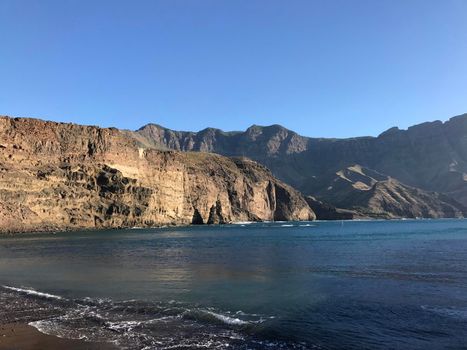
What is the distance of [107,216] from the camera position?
142 m

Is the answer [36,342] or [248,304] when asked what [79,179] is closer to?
[248,304]

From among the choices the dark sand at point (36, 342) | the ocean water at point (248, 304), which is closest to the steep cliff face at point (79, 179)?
the ocean water at point (248, 304)

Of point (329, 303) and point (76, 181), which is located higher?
point (76, 181)

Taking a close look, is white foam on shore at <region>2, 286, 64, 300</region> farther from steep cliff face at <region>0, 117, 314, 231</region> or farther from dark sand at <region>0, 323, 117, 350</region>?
steep cliff face at <region>0, 117, 314, 231</region>

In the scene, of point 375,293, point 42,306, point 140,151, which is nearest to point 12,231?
point 140,151

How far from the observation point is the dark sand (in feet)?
55.5

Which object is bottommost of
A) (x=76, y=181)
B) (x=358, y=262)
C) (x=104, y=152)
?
(x=358, y=262)

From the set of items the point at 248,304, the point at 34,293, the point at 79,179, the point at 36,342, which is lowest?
the point at 248,304

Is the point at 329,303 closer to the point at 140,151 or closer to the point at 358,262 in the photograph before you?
the point at 358,262

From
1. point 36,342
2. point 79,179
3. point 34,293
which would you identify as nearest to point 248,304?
point 36,342

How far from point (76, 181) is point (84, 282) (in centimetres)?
10902

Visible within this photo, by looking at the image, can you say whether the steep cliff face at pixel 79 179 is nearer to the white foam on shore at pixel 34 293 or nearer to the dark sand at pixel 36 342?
the white foam on shore at pixel 34 293

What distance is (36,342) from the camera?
1758 cm

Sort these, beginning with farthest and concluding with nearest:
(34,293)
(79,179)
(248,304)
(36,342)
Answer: (79,179) → (34,293) → (248,304) → (36,342)
